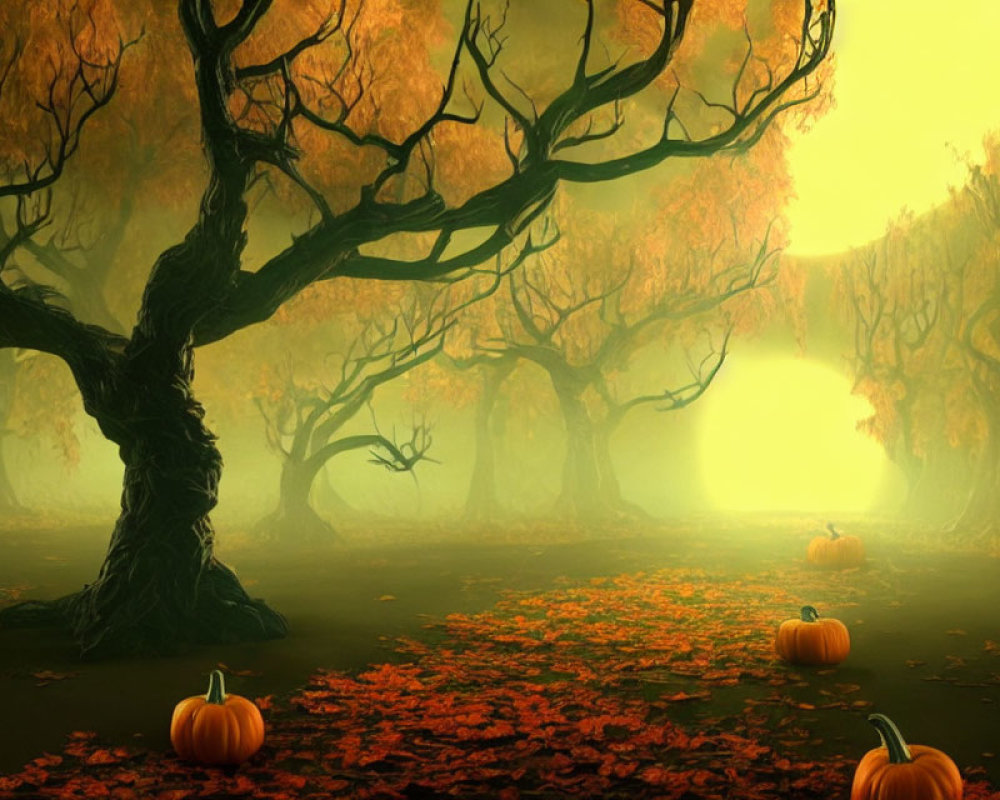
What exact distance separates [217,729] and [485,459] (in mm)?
22726

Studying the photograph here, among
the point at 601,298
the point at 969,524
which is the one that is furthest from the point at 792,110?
the point at 969,524

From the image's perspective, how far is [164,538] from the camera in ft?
35.4

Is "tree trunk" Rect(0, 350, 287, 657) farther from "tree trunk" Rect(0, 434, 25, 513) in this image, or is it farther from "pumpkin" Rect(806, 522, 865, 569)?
"tree trunk" Rect(0, 434, 25, 513)

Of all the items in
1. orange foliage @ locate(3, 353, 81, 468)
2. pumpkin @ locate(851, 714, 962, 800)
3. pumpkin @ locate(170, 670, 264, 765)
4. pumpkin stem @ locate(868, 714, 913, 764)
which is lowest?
pumpkin @ locate(851, 714, 962, 800)

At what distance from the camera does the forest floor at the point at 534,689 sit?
6.47m

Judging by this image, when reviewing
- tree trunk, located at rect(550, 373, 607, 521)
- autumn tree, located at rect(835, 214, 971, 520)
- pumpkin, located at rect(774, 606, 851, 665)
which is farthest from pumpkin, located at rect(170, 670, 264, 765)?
autumn tree, located at rect(835, 214, 971, 520)

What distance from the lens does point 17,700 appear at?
328 inches

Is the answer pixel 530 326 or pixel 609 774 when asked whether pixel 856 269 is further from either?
pixel 609 774

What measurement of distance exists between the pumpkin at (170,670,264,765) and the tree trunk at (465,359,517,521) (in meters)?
21.2

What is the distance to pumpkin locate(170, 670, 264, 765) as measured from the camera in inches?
262

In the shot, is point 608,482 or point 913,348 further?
point 608,482

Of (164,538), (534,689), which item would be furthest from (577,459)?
(534,689)

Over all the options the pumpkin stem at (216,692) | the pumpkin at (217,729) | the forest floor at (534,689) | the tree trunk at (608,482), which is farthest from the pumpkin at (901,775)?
the tree trunk at (608,482)

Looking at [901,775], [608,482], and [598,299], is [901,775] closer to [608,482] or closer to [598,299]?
[608,482]
